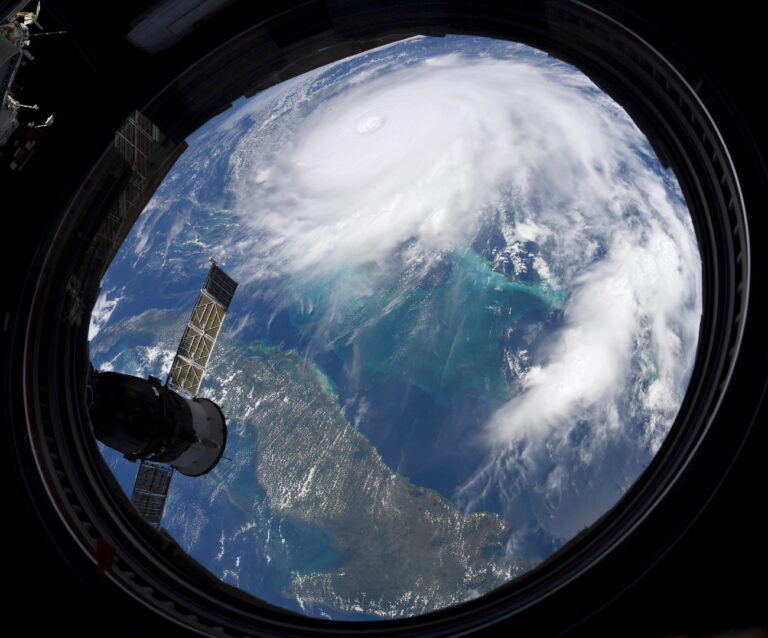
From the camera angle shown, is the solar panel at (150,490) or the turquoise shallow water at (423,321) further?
the turquoise shallow water at (423,321)

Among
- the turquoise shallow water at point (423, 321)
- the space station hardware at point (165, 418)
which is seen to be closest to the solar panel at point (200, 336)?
the space station hardware at point (165, 418)

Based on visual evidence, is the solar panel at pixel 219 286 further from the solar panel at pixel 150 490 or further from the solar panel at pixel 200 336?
the solar panel at pixel 150 490

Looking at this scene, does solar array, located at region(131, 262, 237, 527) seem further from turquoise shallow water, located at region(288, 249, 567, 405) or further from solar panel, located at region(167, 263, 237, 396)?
turquoise shallow water, located at region(288, 249, 567, 405)

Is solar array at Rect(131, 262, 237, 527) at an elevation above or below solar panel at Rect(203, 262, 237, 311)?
below

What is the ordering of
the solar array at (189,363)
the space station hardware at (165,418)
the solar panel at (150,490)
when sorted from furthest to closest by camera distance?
1. the solar array at (189,363)
2. the solar panel at (150,490)
3. the space station hardware at (165,418)

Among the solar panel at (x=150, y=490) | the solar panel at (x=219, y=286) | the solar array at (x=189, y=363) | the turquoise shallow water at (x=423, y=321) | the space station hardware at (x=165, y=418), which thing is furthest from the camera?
the turquoise shallow water at (x=423, y=321)

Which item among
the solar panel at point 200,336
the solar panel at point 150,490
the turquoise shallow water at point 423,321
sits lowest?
the solar panel at point 150,490

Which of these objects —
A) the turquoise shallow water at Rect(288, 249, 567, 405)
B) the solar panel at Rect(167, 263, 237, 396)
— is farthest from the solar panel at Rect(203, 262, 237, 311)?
the turquoise shallow water at Rect(288, 249, 567, 405)
